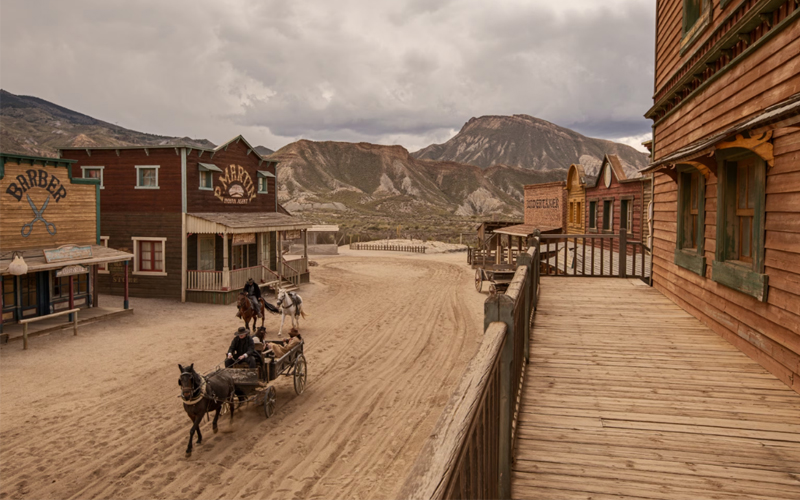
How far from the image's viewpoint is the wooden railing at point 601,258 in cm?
1146

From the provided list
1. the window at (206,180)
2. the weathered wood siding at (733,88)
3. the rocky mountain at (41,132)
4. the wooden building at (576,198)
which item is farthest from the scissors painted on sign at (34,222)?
the rocky mountain at (41,132)

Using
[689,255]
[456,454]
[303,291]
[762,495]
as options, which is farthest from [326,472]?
[303,291]

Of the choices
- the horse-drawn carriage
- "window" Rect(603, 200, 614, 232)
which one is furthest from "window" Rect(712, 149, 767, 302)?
"window" Rect(603, 200, 614, 232)

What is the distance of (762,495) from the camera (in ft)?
10.6

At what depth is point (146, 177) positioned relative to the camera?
21172mm

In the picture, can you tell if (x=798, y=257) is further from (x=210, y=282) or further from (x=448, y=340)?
(x=210, y=282)

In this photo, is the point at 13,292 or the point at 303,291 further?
the point at 303,291

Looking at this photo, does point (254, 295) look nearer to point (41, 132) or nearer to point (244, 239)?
point (244, 239)

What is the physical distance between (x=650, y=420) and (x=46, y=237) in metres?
17.8

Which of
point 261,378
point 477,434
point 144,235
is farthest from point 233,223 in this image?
point 477,434

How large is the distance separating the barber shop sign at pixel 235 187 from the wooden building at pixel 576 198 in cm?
1722

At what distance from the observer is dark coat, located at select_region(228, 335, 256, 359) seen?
906 cm

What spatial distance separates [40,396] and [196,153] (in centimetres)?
1348

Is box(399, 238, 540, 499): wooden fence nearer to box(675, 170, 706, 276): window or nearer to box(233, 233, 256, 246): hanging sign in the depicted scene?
box(675, 170, 706, 276): window
